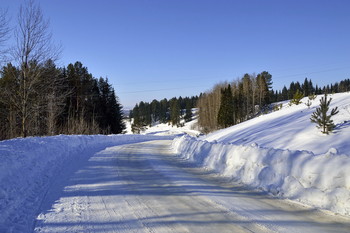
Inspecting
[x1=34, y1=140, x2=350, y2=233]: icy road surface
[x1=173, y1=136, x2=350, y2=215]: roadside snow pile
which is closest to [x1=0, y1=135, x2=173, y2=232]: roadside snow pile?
[x1=34, y1=140, x2=350, y2=233]: icy road surface

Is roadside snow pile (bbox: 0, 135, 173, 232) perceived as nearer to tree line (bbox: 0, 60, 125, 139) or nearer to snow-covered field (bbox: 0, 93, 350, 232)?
snow-covered field (bbox: 0, 93, 350, 232)

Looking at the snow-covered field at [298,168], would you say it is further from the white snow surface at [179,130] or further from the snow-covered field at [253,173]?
the white snow surface at [179,130]

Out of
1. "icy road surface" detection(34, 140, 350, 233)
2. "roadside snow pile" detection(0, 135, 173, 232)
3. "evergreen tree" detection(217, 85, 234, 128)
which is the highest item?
"evergreen tree" detection(217, 85, 234, 128)

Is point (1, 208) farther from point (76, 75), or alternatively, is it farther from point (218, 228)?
point (76, 75)

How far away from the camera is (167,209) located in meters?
4.98

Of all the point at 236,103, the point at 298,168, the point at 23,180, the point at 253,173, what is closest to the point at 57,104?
the point at 23,180

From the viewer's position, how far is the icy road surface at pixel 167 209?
13.6 ft

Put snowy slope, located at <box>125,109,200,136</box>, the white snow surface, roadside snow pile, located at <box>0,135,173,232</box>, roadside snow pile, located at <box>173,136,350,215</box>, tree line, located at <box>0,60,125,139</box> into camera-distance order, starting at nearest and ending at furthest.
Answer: roadside snow pile, located at <box>0,135,173,232</box>
roadside snow pile, located at <box>173,136,350,215</box>
tree line, located at <box>0,60,125,139</box>
the white snow surface
snowy slope, located at <box>125,109,200,136</box>

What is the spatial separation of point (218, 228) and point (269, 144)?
396 inches

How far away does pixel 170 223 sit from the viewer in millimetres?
4285

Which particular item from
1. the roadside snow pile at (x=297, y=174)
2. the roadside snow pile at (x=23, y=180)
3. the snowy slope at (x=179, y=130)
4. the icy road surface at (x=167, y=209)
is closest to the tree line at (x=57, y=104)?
the roadside snow pile at (x=23, y=180)

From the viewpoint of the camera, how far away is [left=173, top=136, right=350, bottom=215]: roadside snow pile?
16.6ft

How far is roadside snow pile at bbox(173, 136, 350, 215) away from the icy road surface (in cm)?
39

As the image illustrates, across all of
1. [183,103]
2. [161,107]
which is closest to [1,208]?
[161,107]
